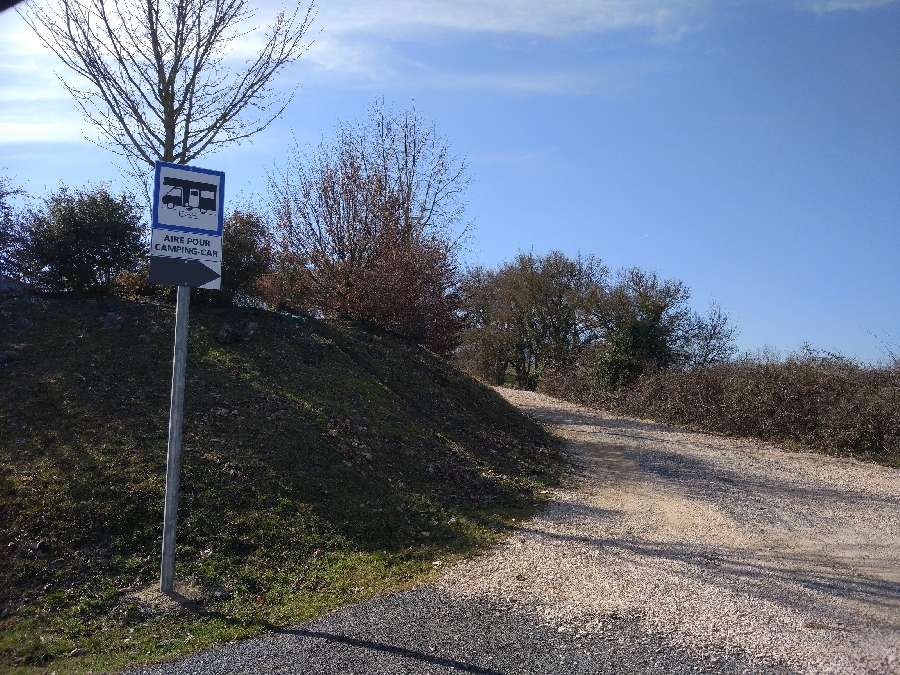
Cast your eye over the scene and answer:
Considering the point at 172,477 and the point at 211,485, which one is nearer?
the point at 172,477

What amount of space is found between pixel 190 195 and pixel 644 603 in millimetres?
5169

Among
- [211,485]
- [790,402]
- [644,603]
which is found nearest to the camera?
[644,603]

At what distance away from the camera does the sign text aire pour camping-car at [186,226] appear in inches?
233

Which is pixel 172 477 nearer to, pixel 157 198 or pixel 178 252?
pixel 178 252

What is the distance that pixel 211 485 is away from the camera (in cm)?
750

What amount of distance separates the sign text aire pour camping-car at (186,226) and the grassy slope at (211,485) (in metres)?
2.49

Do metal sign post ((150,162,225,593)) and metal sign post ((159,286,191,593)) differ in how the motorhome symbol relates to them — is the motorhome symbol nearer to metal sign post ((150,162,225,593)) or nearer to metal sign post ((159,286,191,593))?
metal sign post ((150,162,225,593))

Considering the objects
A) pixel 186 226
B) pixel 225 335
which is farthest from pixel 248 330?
pixel 186 226

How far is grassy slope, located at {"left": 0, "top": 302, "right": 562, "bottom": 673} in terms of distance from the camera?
221 inches

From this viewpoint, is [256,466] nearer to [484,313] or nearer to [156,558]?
[156,558]

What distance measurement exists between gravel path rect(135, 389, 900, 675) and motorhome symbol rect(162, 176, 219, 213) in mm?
3576

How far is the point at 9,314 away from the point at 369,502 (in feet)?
20.7

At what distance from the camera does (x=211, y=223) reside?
20.1ft

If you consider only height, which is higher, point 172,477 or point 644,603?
point 172,477
